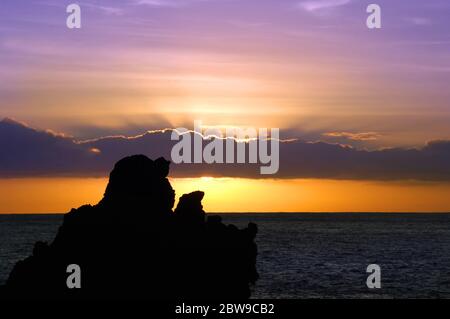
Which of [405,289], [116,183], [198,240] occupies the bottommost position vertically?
[405,289]

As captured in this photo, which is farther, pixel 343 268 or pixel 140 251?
pixel 343 268

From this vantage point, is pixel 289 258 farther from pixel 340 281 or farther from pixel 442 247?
pixel 442 247

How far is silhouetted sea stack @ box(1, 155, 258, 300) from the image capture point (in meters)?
49.1

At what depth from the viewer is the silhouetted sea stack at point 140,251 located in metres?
49.1

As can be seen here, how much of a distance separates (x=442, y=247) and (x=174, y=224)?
127969 millimetres

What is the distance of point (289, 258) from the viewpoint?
12950 cm

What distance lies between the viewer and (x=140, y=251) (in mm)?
50094

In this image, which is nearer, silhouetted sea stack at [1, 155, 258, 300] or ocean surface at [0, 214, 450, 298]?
silhouetted sea stack at [1, 155, 258, 300]

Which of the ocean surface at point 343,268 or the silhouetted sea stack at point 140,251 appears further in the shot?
the ocean surface at point 343,268
